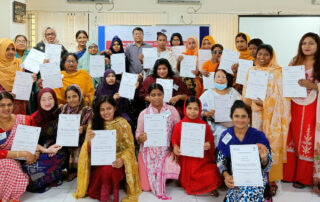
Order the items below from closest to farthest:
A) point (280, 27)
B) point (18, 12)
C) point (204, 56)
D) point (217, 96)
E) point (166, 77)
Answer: point (217, 96) < point (166, 77) < point (204, 56) < point (18, 12) < point (280, 27)

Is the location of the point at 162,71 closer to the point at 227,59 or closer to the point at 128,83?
the point at 128,83

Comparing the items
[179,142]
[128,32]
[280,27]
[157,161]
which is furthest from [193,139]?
[280,27]

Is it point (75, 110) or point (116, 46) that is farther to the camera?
point (116, 46)

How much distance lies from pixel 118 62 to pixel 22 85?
1.50 m

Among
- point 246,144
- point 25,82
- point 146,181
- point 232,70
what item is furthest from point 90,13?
point 246,144

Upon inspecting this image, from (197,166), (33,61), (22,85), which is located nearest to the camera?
(197,166)

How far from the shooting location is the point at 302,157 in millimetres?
3205

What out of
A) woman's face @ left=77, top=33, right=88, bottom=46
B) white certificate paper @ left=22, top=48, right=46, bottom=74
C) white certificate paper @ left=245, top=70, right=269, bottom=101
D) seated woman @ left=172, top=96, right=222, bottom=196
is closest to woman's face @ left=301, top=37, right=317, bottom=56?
white certificate paper @ left=245, top=70, right=269, bottom=101

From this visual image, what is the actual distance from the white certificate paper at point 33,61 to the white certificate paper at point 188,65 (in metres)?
2.12

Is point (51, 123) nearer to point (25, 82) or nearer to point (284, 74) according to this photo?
point (25, 82)

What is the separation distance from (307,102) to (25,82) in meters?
3.61

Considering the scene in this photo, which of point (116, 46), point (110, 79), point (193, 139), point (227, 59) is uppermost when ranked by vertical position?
point (116, 46)

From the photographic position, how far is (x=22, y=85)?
3.60m

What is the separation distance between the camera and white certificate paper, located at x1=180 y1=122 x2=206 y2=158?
2930 millimetres
